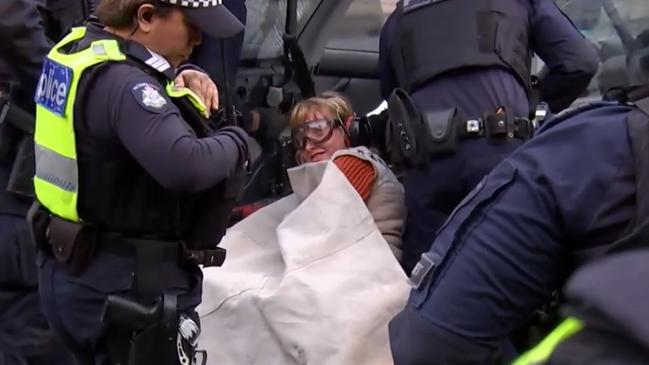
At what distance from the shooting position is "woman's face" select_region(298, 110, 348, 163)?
365cm

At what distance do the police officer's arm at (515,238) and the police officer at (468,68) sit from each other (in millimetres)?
1471

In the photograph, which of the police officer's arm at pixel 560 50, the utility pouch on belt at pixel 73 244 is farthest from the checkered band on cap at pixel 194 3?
the police officer's arm at pixel 560 50

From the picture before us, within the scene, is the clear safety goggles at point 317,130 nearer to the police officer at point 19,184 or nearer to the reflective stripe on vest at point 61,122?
the police officer at point 19,184

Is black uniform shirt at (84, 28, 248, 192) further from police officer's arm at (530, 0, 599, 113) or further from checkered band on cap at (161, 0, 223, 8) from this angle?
police officer's arm at (530, 0, 599, 113)

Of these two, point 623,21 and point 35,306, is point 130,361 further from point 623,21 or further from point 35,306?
point 623,21

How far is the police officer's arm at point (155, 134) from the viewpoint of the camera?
→ 7.88 feet

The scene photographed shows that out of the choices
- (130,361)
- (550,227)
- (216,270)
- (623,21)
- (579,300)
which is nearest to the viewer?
(579,300)

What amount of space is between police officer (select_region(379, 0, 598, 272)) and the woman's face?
1.18ft

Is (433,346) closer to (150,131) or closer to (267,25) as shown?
(150,131)

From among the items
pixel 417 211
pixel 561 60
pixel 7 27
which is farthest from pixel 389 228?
pixel 7 27

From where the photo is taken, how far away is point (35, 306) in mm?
3402

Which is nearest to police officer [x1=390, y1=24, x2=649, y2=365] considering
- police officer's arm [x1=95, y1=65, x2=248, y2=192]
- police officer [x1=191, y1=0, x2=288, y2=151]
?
police officer's arm [x1=95, y1=65, x2=248, y2=192]

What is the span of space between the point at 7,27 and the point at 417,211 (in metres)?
1.36

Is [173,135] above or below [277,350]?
above
